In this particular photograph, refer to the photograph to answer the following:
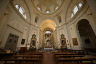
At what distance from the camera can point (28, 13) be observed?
1324 cm

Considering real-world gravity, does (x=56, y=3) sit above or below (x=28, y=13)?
above

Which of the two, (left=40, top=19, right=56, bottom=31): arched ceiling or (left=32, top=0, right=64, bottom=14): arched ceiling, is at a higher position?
(left=32, top=0, right=64, bottom=14): arched ceiling

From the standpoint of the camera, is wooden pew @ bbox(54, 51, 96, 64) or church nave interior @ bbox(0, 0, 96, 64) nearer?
wooden pew @ bbox(54, 51, 96, 64)

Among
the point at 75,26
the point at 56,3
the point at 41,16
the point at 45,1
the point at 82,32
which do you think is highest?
the point at 45,1

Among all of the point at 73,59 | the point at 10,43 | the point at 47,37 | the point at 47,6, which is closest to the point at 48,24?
the point at 47,37

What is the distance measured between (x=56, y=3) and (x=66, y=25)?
35.3 ft

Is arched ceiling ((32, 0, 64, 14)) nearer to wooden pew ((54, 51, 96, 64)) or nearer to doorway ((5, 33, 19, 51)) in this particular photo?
doorway ((5, 33, 19, 51))

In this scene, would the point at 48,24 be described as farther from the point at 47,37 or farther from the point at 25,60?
the point at 25,60

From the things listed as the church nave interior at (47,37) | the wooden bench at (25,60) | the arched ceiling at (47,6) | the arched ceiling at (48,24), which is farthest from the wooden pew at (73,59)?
the arched ceiling at (47,6)

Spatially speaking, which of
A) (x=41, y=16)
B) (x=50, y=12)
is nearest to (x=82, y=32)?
(x=50, y=12)

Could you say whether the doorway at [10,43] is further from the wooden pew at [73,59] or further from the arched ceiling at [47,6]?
the arched ceiling at [47,6]

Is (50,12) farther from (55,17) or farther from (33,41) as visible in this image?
(33,41)

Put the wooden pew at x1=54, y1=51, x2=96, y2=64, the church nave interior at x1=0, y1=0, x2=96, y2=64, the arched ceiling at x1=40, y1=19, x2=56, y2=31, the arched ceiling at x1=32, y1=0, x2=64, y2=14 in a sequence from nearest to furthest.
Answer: the wooden pew at x1=54, y1=51, x2=96, y2=64
the church nave interior at x1=0, y1=0, x2=96, y2=64
the arched ceiling at x1=32, y1=0, x2=64, y2=14
the arched ceiling at x1=40, y1=19, x2=56, y2=31

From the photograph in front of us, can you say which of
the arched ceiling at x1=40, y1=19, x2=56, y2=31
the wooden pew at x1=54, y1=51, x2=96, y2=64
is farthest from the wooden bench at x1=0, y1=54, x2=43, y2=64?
the arched ceiling at x1=40, y1=19, x2=56, y2=31
